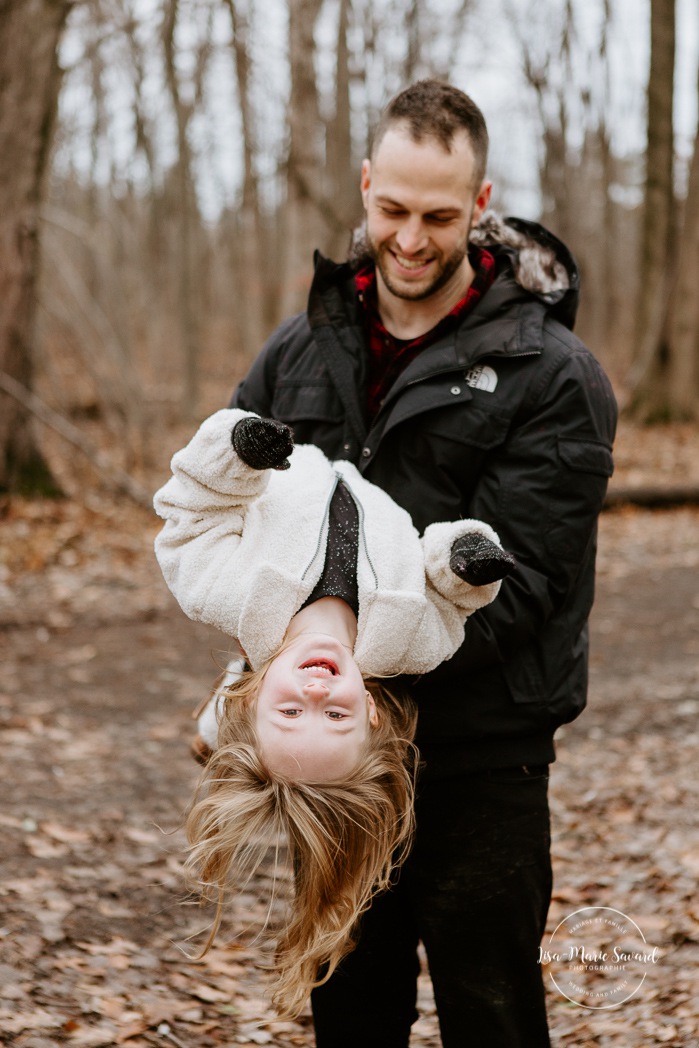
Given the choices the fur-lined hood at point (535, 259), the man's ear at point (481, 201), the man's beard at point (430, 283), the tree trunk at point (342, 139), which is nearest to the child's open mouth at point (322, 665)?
the man's beard at point (430, 283)

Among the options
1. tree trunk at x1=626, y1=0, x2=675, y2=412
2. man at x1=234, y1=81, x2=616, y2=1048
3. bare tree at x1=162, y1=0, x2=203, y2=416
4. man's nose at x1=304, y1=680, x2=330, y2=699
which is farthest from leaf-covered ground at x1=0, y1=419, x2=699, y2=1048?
bare tree at x1=162, y1=0, x2=203, y2=416

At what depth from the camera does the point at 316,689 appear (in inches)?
87.0

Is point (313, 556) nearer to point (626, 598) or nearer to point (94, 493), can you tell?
point (626, 598)

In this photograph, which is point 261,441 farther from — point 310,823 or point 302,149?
point 302,149

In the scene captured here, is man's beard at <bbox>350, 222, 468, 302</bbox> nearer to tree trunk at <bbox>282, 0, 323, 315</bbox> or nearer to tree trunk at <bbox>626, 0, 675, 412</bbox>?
tree trunk at <bbox>282, 0, 323, 315</bbox>

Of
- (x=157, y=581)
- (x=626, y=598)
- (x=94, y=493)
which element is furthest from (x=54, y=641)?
(x=626, y=598)

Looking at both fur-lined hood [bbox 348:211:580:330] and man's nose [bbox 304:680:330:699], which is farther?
fur-lined hood [bbox 348:211:580:330]

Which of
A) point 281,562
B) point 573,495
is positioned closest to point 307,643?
point 281,562

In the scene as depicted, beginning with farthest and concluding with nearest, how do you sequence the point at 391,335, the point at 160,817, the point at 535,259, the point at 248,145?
the point at 248,145
the point at 160,817
the point at 391,335
the point at 535,259

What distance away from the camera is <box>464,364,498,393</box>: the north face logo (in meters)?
2.51

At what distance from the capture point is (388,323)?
9.14 ft

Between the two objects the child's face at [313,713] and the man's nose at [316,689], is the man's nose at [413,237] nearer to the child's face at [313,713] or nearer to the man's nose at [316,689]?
the child's face at [313,713]

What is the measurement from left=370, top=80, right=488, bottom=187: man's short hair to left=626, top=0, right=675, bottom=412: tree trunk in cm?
1334

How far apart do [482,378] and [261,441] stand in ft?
2.15
